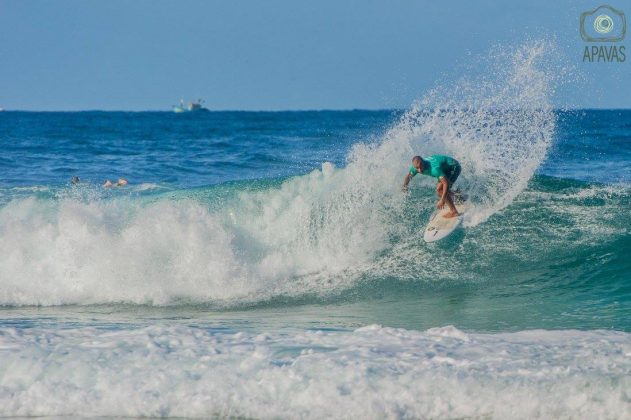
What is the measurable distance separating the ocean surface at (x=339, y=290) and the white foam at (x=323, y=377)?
18mm

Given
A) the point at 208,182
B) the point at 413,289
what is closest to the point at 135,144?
the point at 208,182

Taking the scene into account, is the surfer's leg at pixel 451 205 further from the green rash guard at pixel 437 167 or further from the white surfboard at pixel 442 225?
the green rash guard at pixel 437 167

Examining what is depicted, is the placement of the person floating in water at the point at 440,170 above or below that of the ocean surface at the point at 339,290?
above

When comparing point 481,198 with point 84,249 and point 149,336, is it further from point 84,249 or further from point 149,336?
point 149,336

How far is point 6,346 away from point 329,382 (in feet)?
10.6

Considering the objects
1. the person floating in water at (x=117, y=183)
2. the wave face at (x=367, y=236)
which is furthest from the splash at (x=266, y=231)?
the person floating in water at (x=117, y=183)

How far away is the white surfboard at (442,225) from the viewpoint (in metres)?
12.9

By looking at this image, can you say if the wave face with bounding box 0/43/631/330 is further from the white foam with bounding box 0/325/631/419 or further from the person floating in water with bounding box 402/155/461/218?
the white foam with bounding box 0/325/631/419

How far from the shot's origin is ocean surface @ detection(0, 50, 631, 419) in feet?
22.4

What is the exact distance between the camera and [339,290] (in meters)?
11.6

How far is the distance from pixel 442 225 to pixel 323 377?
6.48 m

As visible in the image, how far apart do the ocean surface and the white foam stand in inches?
0.7

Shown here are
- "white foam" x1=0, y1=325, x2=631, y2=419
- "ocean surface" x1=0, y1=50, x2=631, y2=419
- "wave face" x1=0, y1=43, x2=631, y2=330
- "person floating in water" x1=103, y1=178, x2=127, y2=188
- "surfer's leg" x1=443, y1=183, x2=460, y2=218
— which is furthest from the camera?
"person floating in water" x1=103, y1=178, x2=127, y2=188

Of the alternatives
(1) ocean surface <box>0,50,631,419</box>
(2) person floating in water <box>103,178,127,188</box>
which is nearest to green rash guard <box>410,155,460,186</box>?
(1) ocean surface <box>0,50,631,419</box>
